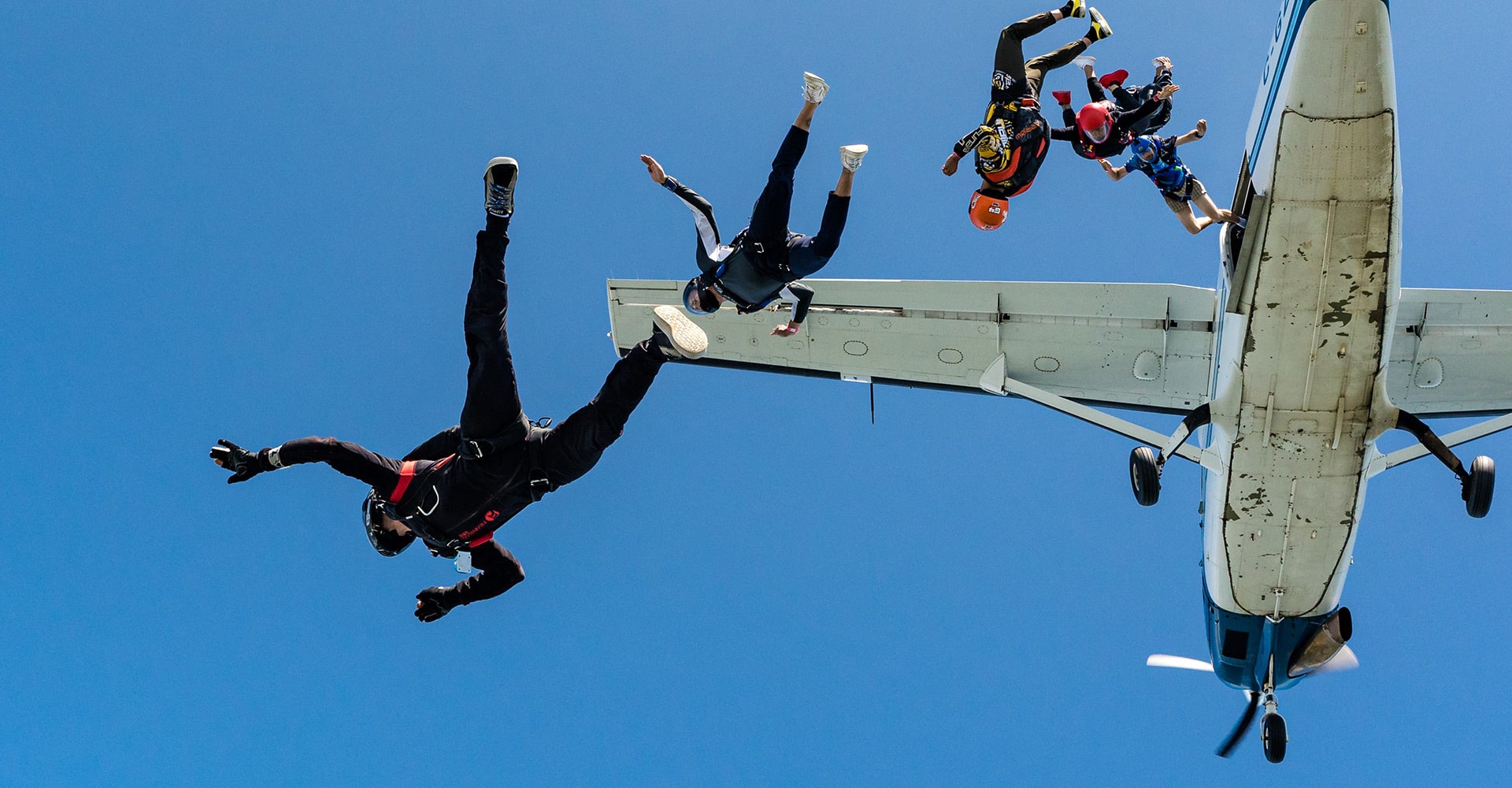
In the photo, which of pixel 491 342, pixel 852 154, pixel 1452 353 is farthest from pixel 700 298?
pixel 1452 353

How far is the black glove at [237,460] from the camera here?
436 inches

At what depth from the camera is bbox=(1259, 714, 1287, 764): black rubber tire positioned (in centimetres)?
1491

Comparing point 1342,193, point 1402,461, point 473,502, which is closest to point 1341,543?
point 1402,461

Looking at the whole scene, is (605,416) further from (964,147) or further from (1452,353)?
(1452,353)

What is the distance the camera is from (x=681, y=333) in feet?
35.1

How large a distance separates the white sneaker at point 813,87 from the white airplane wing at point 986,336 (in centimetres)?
603

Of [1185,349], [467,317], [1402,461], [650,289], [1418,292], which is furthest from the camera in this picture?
[650,289]

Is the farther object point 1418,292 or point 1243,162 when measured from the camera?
point 1418,292

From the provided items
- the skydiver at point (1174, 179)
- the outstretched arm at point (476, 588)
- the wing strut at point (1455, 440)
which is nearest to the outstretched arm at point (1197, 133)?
the skydiver at point (1174, 179)

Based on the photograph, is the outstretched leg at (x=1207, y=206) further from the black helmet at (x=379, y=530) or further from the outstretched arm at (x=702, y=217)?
the black helmet at (x=379, y=530)

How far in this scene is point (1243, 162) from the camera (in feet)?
43.4

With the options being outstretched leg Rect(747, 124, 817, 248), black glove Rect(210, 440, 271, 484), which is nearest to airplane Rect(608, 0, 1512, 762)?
outstretched leg Rect(747, 124, 817, 248)

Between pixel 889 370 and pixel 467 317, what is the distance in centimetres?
897

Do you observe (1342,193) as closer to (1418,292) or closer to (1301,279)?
(1301,279)
